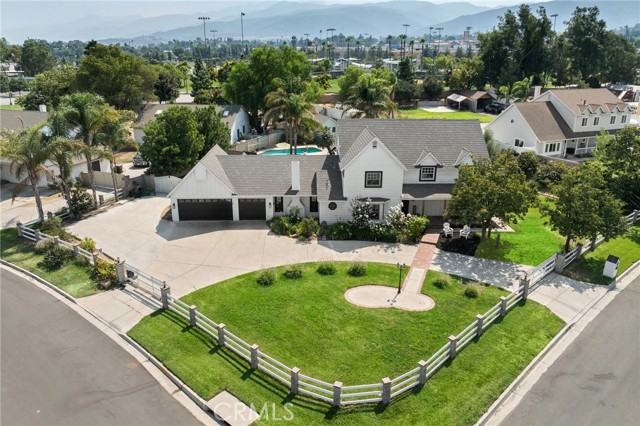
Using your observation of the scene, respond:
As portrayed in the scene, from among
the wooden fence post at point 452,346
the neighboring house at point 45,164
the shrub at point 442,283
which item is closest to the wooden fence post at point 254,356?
the wooden fence post at point 452,346

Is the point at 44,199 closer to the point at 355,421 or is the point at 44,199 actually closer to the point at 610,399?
the point at 355,421

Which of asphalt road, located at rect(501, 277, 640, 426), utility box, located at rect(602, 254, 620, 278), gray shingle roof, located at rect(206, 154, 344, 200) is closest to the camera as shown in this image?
asphalt road, located at rect(501, 277, 640, 426)

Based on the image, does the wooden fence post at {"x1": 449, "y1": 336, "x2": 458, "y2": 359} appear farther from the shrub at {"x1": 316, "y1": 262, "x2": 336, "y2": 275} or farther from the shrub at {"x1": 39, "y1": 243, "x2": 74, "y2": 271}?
the shrub at {"x1": 39, "y1": 243, "x2": 74, "y2": 271}

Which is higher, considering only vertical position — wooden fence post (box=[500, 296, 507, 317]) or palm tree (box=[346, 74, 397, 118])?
palm tree (box=[346, 74, 397, 118])

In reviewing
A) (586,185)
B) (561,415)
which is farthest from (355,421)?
(586,185)

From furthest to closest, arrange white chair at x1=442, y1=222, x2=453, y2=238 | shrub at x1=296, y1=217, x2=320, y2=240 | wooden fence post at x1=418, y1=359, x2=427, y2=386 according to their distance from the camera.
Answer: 1. shrub at x1=296, y1=217, x2=320, y2=240
2. white chair at x1=442, y1=222, x2=453, y2=238
3. wooden fence post at x1=418, y1=359, x2=427, y2=386

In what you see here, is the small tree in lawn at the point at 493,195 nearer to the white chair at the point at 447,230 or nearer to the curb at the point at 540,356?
the white chair at the point at 447,230

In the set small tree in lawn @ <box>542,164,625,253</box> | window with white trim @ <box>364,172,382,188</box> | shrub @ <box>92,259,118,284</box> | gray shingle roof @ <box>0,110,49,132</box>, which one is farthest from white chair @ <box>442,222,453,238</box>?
gray shingle roof @ <box>0,110,49,132</box>
